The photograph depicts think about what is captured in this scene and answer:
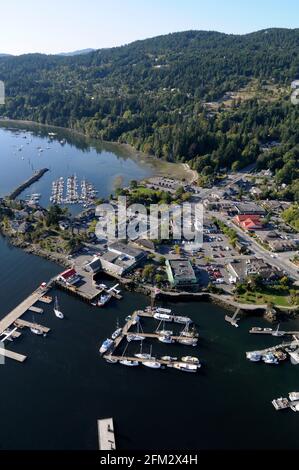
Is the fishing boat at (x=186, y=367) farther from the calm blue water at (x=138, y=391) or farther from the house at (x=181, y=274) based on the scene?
the house at (x=181, y=274)

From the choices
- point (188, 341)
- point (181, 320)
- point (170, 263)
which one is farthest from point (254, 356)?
point (170, 263)

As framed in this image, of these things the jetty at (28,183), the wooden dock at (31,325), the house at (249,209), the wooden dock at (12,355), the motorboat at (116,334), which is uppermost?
the jetty at (28,183)

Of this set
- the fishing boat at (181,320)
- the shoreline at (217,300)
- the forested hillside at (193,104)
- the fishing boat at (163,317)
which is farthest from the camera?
the forested hillside at (193,104)

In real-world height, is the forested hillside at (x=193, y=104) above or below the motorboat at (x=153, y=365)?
above

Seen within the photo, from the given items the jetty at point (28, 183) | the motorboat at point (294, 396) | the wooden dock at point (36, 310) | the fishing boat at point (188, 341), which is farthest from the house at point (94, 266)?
the jetty at point (28, 183)

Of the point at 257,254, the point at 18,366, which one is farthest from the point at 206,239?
the point at 18,366

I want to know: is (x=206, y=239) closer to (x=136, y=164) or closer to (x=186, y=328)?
(x=186, y=328)

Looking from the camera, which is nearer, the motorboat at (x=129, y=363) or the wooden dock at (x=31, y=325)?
the motorboat at (x=129, y=363)
